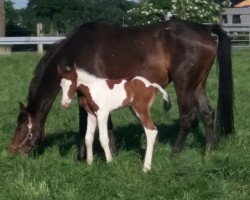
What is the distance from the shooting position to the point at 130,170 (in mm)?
6363

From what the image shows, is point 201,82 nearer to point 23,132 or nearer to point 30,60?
point 23,132

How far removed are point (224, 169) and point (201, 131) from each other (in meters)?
2.89

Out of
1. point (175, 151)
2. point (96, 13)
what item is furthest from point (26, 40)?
point (96, 13)

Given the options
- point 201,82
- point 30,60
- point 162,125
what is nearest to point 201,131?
point 162,125

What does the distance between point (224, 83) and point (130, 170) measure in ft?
6.94

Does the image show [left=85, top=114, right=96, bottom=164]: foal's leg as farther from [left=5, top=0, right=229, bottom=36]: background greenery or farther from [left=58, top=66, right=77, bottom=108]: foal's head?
[left=5, top=0, right=229, bottom=36]: background greenery

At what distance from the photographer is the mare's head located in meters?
7.05

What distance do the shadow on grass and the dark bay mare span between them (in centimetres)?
44

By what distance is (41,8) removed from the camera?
185 ft

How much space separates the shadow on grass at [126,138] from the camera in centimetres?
778

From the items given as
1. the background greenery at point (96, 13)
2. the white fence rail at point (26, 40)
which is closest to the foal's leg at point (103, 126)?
the background greenery at point (96, 13)

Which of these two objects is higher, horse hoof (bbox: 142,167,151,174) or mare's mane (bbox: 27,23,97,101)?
mare's mane (bbox: 27,23,97,101)

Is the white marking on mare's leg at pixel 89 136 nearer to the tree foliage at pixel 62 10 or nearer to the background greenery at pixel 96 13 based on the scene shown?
the background greenery at pixel 96 13

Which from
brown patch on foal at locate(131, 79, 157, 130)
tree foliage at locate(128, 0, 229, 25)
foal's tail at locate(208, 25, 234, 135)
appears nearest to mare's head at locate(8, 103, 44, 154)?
brown patch on foal at locate(131, 79, 157, 130)
